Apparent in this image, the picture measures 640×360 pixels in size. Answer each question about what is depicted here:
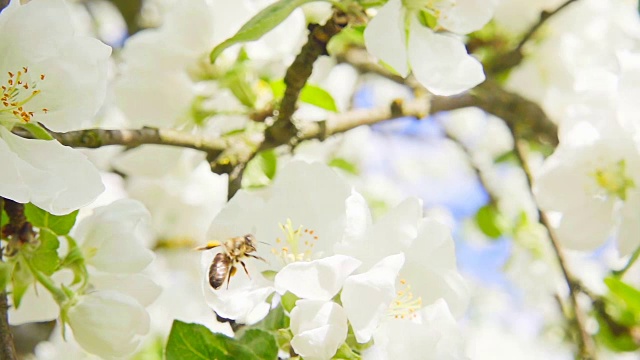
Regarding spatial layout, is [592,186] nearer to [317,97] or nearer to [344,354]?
[317,97]

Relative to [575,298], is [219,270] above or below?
above

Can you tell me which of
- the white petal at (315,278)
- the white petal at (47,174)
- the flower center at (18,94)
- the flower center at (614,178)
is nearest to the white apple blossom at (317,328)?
the white petal at (315,278)

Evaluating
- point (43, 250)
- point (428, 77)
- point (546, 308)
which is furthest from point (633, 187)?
point (546, 308)

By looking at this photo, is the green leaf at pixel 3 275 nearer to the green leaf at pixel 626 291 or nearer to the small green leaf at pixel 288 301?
the small green leaf at pixel 288 301

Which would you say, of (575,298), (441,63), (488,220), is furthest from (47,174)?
(488,220)

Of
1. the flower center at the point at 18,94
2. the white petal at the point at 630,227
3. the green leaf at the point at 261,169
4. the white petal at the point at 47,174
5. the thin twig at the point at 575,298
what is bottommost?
the thin twig at the point at 575,298
